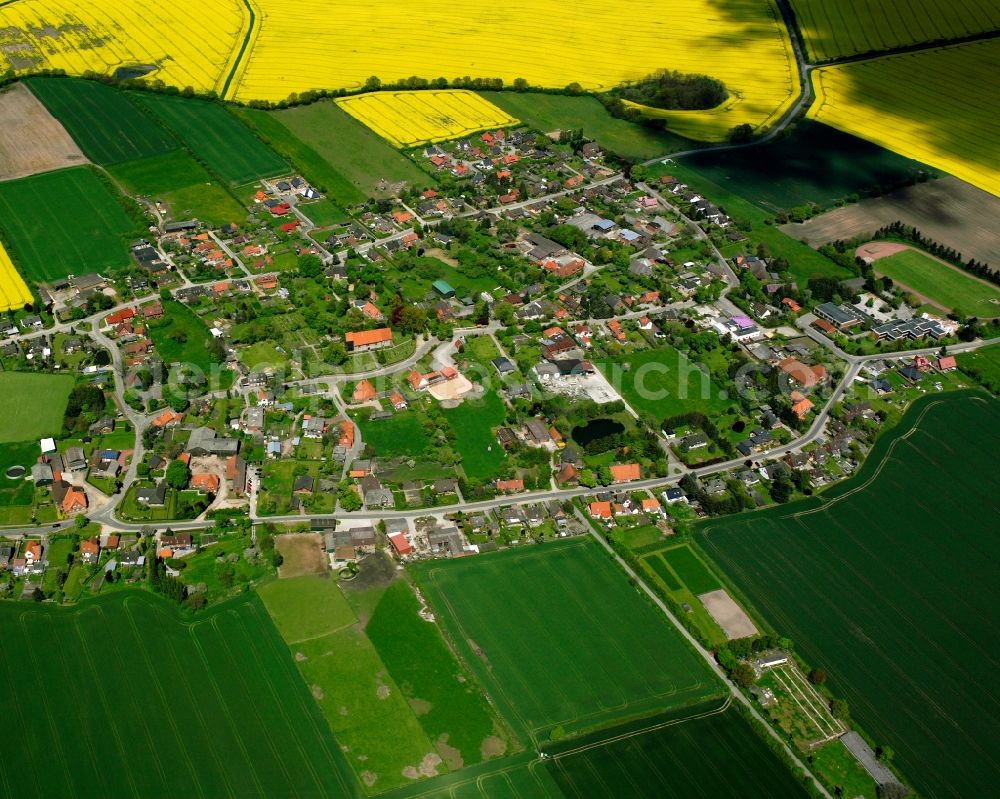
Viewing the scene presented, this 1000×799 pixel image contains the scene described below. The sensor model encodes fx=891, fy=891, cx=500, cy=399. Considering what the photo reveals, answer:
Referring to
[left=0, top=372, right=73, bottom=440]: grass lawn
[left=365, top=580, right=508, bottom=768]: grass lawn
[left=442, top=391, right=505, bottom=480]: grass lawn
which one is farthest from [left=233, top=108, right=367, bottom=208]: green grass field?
[left=365, top=580, right=508, bottom=768]: grass lawn

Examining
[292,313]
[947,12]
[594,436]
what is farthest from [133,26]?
[947,12]

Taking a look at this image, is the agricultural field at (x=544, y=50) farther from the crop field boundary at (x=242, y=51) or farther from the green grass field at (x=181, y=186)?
the green grass field at (x=181, y=186)

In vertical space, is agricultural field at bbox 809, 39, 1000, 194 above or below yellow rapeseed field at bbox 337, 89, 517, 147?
above

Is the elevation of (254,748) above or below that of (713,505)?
below

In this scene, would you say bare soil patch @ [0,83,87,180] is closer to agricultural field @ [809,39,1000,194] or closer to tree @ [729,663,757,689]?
tree @ [729,663,757,689]

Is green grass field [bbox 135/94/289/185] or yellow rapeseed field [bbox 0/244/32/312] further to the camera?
green grass field [bbox 135/94/289/185]

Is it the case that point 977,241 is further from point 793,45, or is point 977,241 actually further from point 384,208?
point 384,208
